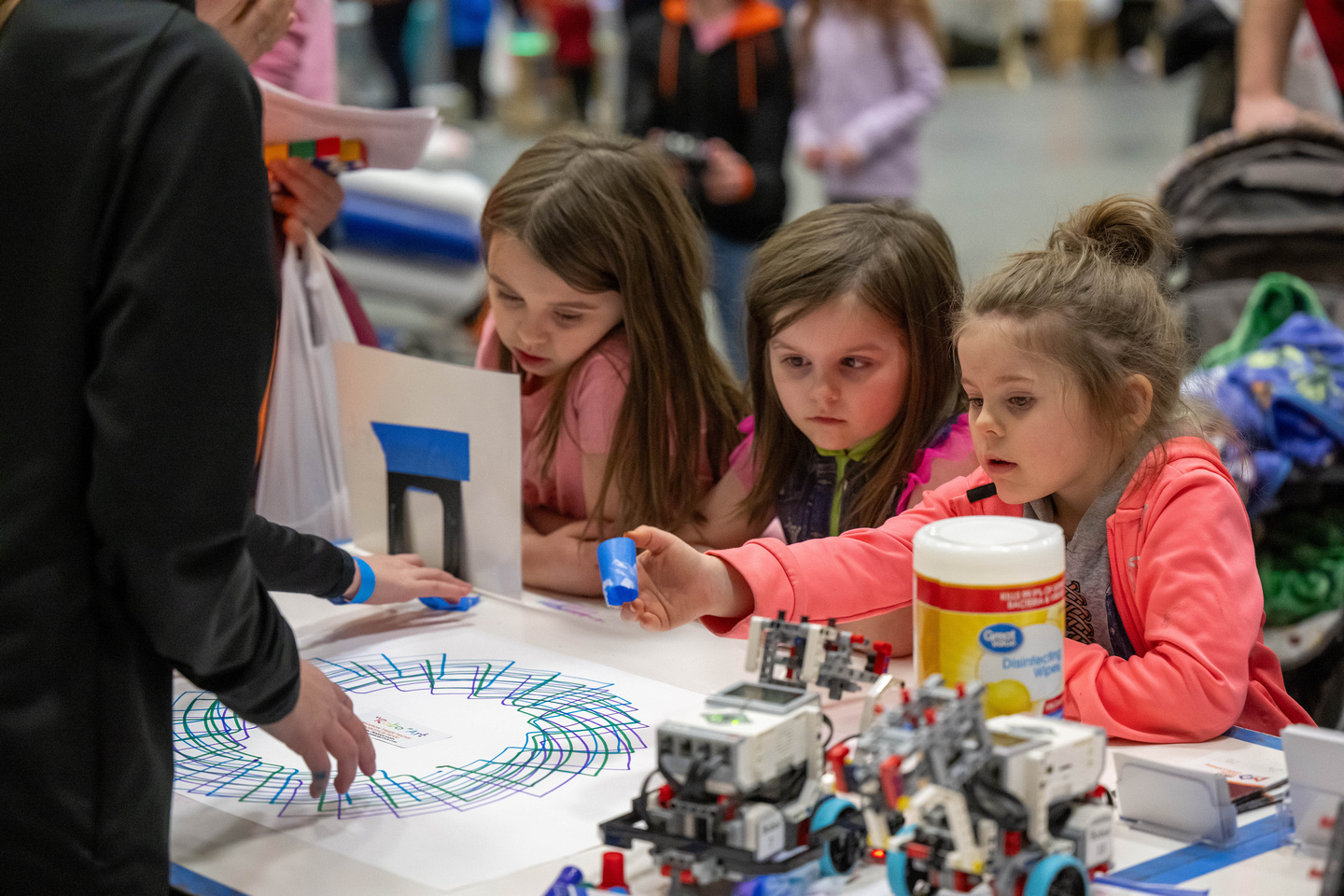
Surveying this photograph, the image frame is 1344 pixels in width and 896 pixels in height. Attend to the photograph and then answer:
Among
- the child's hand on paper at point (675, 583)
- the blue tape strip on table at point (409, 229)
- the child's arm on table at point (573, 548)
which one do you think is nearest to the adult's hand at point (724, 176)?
the blue tape strip on table at point (409, 229)

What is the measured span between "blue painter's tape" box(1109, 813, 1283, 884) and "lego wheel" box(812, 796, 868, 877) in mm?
182

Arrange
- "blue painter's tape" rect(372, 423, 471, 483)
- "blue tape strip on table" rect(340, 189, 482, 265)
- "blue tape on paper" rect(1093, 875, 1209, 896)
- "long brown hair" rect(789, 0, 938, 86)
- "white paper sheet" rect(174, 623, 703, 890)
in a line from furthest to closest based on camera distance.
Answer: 1. "blue tape strip on table" rect(340, 189, 482, 265)
2. "long brown hair" rect(789, 0, 938, 86)
3. "blue painter's tape" rect(372, 423, 471, 483)
4. "white paper sheet" rect(174, 623, 703, 890)
5. "blue tape on paper" rect(1093, 875, 1209, 896)

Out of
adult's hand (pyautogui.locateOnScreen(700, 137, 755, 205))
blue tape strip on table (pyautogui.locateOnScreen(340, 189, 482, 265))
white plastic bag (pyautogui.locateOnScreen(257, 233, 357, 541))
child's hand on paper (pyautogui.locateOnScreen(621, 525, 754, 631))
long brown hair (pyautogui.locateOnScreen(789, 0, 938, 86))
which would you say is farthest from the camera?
blue tape strip on table (pyautogui.locateOnScreen(340, 189, 482, 265))

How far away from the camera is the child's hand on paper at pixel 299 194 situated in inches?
76.7

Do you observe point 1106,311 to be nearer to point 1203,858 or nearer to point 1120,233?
point 1120,233

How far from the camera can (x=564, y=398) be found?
1808mm

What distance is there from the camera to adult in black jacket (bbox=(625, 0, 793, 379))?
3.81 metres

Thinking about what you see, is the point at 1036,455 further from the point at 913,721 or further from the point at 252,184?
the point at 252,184

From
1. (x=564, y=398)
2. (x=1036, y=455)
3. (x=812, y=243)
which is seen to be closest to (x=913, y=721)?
(x=1036, y=455)

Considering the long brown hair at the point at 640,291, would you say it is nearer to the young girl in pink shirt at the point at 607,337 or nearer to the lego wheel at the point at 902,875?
the young girl in pink shirt at the point at 607,337

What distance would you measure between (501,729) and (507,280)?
2.19 feet

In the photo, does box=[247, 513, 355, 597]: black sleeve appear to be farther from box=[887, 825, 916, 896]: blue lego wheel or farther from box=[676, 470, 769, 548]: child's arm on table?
box=[887, 825, 916, 896]: blue lego wheel

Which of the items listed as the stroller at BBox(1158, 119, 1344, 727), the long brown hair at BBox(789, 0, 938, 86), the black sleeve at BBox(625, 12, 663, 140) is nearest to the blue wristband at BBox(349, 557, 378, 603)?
the stroller at BBox(1158, 119, 1344, 727)

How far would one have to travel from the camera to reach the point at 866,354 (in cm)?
154
